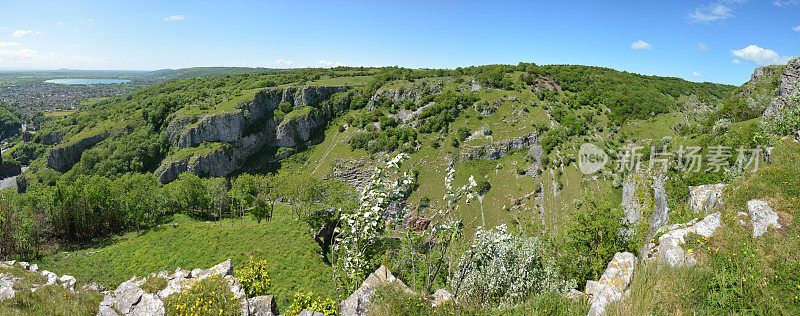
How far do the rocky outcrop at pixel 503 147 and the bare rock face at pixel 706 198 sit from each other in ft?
206

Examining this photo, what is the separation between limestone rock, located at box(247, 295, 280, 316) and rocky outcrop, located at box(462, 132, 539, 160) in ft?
248

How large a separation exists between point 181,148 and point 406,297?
375 feet

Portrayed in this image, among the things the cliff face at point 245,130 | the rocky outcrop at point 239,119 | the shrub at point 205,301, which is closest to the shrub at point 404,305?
the shrub at point 205,301

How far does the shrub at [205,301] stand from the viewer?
27.8ft

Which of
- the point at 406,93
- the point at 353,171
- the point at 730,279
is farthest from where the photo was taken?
the point at 406,93

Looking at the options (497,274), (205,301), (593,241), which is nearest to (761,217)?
(593,241)

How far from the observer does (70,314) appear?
927 cm

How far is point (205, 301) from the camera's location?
8820 millimetres

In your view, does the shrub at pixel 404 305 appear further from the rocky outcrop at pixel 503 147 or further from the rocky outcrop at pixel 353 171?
the rocky outcrop at pixel 353 171

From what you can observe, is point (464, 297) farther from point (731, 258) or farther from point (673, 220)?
point (673, 220)

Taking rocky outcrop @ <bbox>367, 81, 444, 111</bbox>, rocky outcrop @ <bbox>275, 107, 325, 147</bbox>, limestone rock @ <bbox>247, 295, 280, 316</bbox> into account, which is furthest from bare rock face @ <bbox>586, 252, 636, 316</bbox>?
rocky outcrop @ <bbox>275, 107, 325, 147</bbox>

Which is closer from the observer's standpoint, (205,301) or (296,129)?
(205,301)

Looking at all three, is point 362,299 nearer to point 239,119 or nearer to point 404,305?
point 404,305

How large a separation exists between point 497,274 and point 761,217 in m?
9.08
